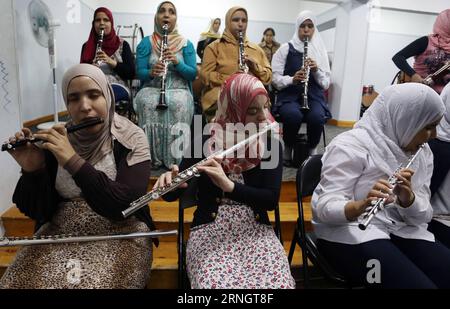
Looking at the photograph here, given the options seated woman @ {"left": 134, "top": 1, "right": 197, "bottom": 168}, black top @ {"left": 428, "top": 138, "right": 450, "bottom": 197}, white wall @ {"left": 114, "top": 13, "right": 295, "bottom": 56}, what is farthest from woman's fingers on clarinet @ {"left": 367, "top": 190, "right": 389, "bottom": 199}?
white wall @ {"left": 114, "top": 13, "right": 295, "bottom": 56}

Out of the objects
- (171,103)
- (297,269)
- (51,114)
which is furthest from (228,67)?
(51,114)

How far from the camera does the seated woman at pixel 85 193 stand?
3.27ft

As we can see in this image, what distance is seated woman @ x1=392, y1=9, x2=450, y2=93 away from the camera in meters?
2.40

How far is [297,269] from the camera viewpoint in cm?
173

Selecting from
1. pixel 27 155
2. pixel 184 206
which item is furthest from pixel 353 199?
pixel 27 155

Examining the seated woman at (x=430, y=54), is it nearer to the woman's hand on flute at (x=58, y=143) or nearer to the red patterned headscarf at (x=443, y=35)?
the red patterned headscarf at (x=443, y=35)

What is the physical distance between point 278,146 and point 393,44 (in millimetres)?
6375

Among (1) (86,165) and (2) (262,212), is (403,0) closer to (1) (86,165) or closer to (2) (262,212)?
(2) (262,212)

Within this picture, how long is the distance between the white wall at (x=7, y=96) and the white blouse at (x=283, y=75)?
182 cm

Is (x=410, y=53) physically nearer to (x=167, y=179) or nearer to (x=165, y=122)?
(x=165, y=122)

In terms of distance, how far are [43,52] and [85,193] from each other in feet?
12.0

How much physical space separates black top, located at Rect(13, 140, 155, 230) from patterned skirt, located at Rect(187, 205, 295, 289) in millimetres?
304

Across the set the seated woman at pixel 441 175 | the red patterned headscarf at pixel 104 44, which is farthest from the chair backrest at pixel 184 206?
the red patterned headscarf at pixel 104 44

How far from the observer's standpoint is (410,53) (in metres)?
2.47
